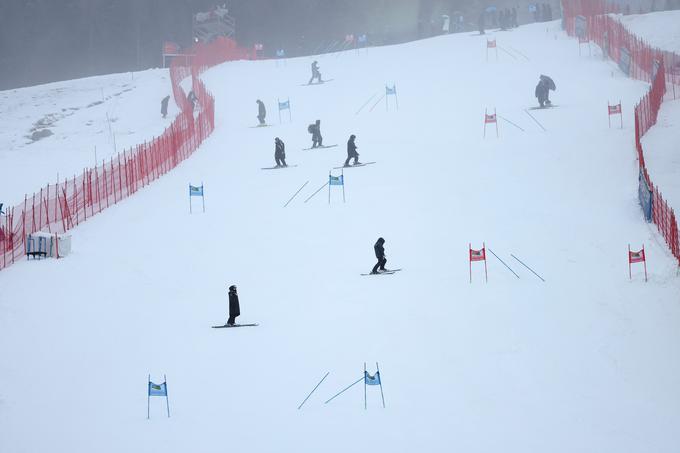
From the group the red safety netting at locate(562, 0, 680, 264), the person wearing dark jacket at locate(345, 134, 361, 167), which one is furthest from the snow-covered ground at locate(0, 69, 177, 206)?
the red safety netting at locate(562, 0, 680, 264)

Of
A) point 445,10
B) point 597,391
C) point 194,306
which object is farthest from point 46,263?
point 445,10

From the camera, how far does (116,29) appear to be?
247 ft

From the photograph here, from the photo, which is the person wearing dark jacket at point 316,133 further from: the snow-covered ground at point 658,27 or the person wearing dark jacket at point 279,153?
the snow-covered ground at point 658,27

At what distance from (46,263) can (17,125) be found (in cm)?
3201

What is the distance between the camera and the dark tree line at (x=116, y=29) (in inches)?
2921

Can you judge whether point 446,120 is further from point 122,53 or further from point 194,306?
point 122,53

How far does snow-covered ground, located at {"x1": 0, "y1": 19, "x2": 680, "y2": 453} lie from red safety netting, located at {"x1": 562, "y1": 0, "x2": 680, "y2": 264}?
2.17ft

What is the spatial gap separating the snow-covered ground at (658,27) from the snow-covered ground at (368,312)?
67.0 feet

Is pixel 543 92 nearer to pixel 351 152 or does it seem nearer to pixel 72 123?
pixel 351 152

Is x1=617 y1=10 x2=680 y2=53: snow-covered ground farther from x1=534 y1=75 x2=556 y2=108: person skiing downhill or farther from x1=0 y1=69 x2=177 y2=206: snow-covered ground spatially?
x1=0 y1=69 x2=177 y2=206: snow-covered ground

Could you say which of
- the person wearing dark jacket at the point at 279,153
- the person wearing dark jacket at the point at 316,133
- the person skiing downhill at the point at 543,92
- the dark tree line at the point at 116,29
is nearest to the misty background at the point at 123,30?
the dark tree line at the point at 116,29

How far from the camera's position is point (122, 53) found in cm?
7512

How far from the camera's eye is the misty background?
74125mm

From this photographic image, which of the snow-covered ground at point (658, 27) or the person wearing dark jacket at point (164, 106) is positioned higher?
the snow-covered ground at point (658, 27)
